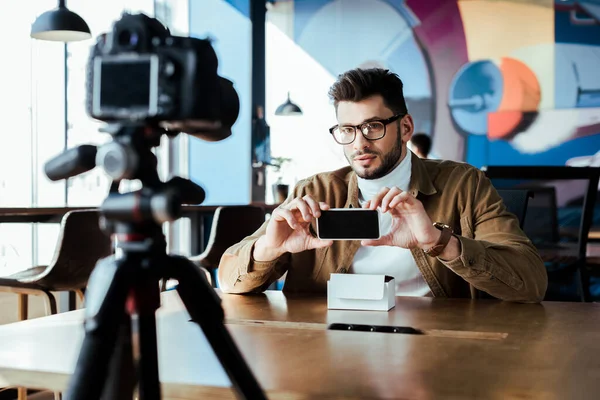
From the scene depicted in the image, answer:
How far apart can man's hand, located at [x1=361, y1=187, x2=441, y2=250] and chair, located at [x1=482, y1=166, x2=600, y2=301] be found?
1537mm

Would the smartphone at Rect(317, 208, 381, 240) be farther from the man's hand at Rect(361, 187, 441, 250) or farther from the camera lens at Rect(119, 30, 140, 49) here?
the camera lens at Rect(119, 30, 140, 49)

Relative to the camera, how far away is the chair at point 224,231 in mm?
4398

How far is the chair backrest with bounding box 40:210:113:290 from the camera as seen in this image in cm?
328

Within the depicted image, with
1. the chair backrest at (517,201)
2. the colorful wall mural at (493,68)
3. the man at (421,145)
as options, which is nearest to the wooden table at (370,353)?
the chair backrest at (517,201)

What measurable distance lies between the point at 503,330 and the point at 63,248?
7.98 ft

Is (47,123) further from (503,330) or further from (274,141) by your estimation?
(503,330)

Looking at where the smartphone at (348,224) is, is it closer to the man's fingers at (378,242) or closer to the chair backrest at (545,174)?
the man's fingers at (378,242)

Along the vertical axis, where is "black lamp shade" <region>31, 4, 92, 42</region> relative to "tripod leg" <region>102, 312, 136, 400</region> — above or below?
above

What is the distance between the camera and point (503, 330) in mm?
1341

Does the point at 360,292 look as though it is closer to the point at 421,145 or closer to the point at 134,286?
the point at 134,286

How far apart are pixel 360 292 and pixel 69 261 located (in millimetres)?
2108

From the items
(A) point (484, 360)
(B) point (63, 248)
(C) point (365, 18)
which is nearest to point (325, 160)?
(C) point (365, 18)

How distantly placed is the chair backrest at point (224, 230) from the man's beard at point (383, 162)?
2.34 m

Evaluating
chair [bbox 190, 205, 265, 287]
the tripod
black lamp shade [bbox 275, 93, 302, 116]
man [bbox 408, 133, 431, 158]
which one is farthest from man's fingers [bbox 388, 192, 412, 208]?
black lamp shade [bbox 275, 93, 302, 116]
